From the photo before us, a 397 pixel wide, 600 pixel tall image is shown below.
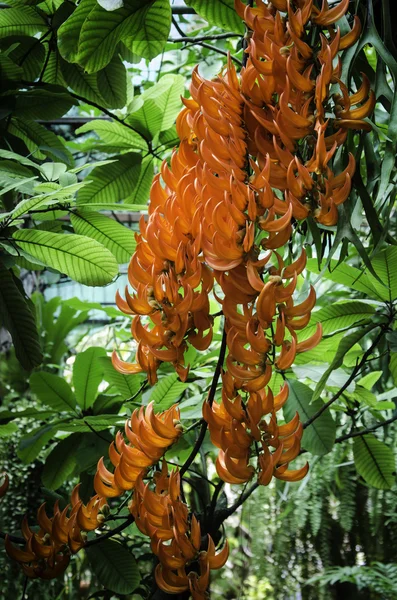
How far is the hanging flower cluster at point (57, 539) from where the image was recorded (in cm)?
66

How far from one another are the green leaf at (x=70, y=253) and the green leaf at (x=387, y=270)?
33cm

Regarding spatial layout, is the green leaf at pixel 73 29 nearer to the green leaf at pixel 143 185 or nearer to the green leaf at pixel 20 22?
the green leaf at pixel 20 22

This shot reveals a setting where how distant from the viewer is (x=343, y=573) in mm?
2281

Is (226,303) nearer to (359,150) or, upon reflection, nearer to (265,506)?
(359,150)

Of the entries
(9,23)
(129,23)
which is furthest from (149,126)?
(129,23)

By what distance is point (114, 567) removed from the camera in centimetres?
96

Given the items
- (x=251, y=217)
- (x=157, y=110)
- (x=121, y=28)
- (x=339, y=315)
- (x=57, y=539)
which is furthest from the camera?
(x=157, y=110)

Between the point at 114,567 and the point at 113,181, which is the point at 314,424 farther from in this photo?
the point at 113,181

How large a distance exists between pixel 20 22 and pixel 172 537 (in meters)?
0.80

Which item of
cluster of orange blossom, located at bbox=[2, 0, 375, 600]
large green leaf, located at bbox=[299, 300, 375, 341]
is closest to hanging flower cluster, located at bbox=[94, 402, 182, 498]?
cluster of orange blossom, located at bbox=[2, 0, 375, 600]

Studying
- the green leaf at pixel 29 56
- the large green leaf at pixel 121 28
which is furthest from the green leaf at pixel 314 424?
the green leaf at pixel 29 56

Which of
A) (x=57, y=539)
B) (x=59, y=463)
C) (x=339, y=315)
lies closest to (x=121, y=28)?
(x=339, y=315)

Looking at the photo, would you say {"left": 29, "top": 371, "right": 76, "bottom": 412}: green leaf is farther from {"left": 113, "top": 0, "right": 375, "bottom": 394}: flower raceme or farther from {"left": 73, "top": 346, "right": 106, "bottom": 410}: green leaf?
{"left": 113, "top": 0, "right": 375, "bottom": 394}: flower raceme

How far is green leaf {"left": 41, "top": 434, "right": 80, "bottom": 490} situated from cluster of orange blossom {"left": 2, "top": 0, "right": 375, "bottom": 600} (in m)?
0.49
